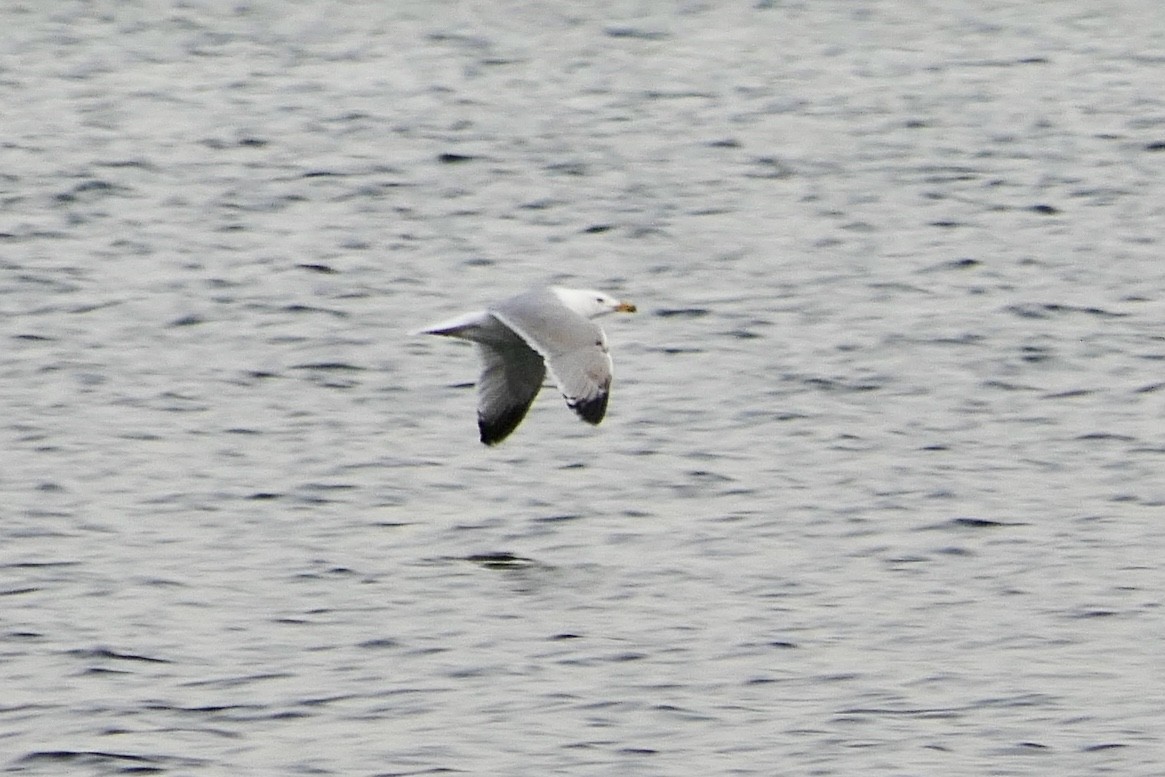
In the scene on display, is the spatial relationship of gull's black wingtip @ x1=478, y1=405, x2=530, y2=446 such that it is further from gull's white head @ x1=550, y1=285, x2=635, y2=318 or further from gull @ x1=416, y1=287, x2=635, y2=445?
gull's white head @ x1=550, y1=285, x2=635, y2=318

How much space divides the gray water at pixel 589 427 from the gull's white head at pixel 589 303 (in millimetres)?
854

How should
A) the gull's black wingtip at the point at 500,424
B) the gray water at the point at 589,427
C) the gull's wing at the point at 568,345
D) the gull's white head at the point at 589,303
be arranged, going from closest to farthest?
the gray water at the point at 589,427, the gull's wing at the point at 568,345, the gull's black wingtip at the point at 500,424, the gull's white head at the point at 589,303

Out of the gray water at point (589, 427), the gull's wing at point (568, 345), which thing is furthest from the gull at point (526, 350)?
the gray water at point (589, 427)

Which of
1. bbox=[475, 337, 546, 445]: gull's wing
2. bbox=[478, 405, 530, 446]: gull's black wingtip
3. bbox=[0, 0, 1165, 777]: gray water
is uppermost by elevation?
bbox=[475, 337, 546, 445]: gull's wing

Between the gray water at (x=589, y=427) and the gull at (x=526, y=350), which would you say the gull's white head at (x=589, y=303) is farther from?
the gray water at (x=589, y=427)

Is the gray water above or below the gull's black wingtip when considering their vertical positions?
below

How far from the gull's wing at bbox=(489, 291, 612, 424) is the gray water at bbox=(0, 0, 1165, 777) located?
2.63 feet

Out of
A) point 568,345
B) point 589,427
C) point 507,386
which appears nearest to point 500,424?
point 507,386

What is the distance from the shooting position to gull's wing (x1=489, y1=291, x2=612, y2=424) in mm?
11867

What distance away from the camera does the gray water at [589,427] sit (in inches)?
406

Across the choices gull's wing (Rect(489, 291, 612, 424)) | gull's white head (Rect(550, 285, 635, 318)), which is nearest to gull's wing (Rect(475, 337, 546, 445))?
gull's wing (Rect(489, 291, 612, 424))

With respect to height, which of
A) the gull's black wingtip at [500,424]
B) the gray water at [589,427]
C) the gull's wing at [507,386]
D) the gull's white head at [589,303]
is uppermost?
the gull's white head at [589,303]

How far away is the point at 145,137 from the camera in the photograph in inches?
934

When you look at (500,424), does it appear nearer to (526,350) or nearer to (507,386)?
(507,386)
